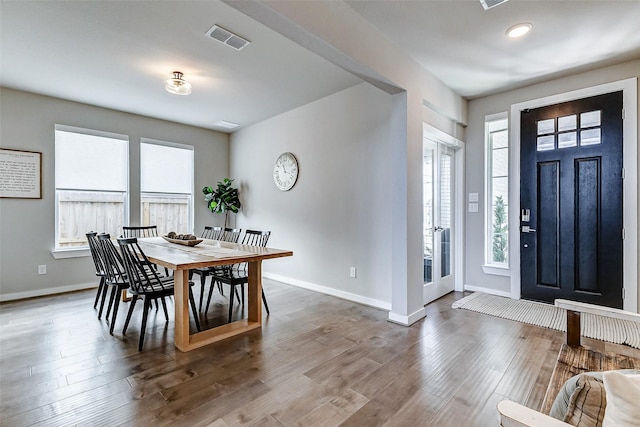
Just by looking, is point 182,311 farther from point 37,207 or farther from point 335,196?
point 37,207

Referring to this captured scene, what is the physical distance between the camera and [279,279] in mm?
4949

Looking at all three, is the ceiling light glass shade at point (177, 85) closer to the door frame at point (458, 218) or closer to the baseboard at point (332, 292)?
the baseboard at point (332, 292)

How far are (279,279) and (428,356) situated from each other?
2.97 meters

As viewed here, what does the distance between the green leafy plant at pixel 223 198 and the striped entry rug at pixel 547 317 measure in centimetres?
408

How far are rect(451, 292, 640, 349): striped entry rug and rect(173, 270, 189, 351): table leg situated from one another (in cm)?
295

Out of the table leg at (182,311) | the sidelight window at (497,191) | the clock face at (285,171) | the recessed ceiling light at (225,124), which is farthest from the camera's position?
the recessed ceiling light at (225,124)

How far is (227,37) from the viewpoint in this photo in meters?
2.75

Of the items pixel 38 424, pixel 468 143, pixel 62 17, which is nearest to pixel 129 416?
pixel 38 424

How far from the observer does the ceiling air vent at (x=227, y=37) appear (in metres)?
2.64

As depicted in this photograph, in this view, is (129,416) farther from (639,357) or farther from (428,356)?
(639,357)

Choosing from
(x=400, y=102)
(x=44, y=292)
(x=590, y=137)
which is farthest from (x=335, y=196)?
(x=44, y=292)

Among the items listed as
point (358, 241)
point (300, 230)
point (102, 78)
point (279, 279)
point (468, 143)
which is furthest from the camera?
point (279, 279)

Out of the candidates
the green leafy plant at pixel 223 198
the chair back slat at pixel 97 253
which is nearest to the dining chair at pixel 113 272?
the chair back slat at pixel 97 253

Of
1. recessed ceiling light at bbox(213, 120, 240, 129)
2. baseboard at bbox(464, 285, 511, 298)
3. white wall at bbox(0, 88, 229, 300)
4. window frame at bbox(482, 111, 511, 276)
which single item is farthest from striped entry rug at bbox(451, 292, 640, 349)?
white wall at bbox(0, 88, 229, 300)
